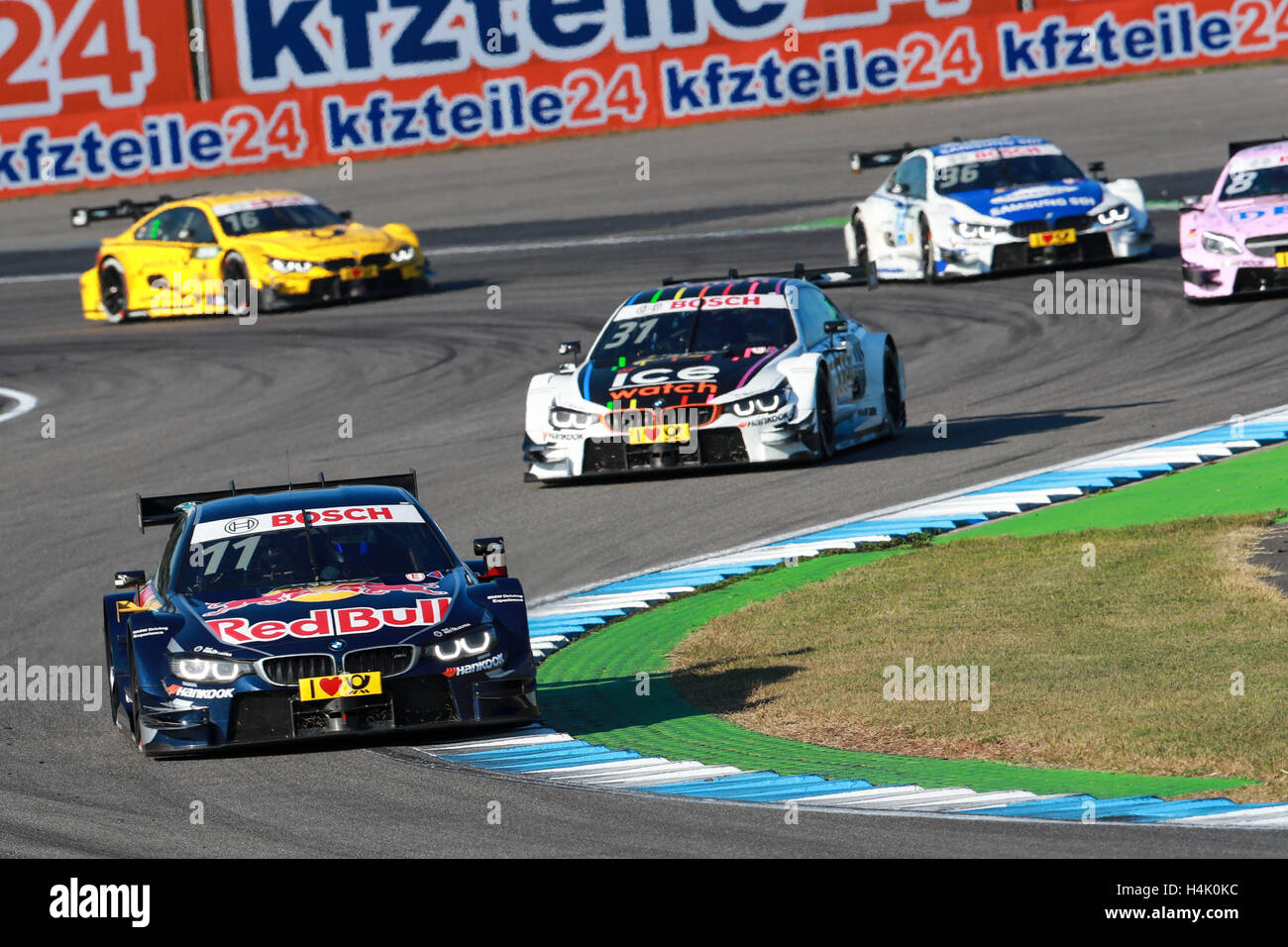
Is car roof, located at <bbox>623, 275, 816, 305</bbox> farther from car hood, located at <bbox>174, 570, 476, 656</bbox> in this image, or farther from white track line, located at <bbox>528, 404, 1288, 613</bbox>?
car hood, located at <bbox>174, 570, 476, 656</bbox>

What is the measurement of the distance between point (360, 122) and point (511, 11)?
339 cm

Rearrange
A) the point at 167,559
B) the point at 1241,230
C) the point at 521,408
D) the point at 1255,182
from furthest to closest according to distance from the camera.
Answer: the point at 1255,182, the point at 1241,230, the point at 521,408, the point at 167,559

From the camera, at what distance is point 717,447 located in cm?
1633

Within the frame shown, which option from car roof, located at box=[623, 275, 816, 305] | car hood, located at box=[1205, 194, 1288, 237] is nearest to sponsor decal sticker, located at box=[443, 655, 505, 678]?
car roof, located at box=[623, 275, 816, 305]

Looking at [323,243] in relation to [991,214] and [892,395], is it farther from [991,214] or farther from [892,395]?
[892,395]

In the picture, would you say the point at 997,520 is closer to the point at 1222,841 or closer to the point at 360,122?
the point at 1222,841

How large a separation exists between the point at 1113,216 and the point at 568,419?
30.5ft

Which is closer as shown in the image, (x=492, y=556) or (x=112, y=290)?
(x=492, y=556)

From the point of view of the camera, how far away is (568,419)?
53.9ft

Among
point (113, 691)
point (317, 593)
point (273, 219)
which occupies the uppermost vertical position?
point (273, 219)

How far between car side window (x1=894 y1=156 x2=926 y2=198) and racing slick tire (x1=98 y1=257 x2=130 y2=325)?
9.35 m

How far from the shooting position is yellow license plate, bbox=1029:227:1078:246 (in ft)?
77.0

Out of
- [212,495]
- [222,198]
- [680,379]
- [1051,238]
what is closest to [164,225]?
[222,198]
